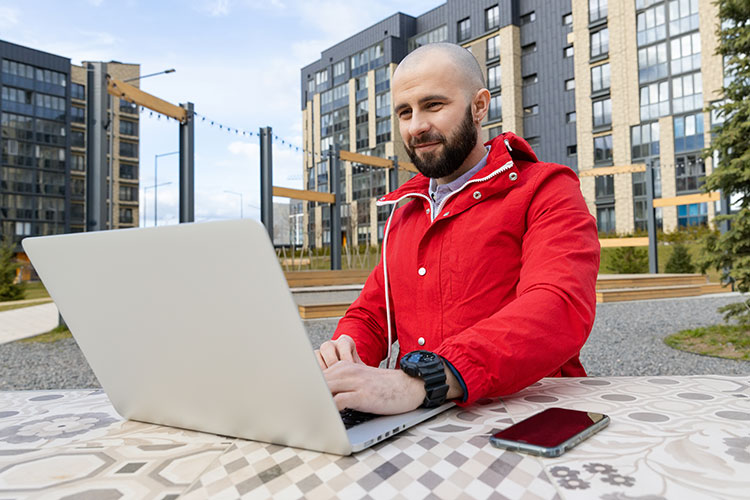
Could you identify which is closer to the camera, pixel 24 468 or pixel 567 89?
pixel 24 468

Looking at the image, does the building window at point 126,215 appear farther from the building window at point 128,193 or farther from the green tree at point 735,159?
the green tree at point 735,159

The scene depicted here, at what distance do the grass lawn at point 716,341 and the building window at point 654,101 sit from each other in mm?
21225

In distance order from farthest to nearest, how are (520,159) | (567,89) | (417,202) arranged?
(567,89) < (417,202) < (520,159)

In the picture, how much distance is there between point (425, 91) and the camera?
135 centimetres

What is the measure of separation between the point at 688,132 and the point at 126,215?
39000 millimetres

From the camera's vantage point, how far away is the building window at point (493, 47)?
28500mm

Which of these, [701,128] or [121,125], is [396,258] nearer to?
[701,128]

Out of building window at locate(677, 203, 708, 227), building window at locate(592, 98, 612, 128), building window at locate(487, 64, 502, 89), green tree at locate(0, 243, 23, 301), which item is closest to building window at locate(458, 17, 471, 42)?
building window at locate(487, 64, 502, 89)

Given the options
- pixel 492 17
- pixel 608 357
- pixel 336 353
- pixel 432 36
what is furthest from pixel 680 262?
pixel 432 36

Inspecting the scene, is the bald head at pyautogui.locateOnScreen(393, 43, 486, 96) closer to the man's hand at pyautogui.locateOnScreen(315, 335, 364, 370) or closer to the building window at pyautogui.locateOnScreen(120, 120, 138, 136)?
the man's hand at pyautogui.locateOnScreen(315, 335, 364, 370)

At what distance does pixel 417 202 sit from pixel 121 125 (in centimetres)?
4536

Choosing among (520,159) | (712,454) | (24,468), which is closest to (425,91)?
(520,159)

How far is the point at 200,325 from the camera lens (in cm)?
69

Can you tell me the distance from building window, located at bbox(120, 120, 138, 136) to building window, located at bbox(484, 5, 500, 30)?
28749mm
